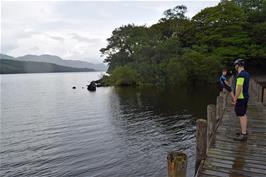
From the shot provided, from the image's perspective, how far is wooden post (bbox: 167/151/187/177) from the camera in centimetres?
524

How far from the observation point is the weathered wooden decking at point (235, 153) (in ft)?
23.5

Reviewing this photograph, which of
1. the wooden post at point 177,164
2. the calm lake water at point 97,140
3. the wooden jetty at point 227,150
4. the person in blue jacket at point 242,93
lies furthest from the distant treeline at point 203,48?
the wooden post at point 177,164

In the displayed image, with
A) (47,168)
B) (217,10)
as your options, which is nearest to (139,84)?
(217,10)

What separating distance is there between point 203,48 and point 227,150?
49283 millimetres

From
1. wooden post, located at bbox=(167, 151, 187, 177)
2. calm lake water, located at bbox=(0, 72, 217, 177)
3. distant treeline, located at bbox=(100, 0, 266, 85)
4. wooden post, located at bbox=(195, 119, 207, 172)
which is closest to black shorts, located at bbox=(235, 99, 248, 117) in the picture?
wooden post, located at bbox=(195, 119, 207, 172)

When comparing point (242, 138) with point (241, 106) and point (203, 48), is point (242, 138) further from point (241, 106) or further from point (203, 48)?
point (203, 48)

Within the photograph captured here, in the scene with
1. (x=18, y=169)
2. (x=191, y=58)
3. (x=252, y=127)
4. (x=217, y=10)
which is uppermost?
(x=217, y=10)

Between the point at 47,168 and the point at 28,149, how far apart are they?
154 inches

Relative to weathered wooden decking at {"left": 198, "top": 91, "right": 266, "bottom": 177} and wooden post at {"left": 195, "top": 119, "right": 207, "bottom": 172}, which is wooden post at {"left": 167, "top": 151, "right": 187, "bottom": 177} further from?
wooden post at {"left": 195, "top": 119, "right": 207, "bottom": 172}

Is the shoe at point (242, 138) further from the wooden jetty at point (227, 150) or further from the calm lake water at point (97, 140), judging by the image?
the calm lake water at point (97, 140)

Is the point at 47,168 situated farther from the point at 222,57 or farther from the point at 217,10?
→ the point at 217,10

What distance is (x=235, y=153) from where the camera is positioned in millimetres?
8484

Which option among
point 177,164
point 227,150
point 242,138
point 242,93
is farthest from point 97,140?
point 177,164

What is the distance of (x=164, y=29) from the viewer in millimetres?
71188
